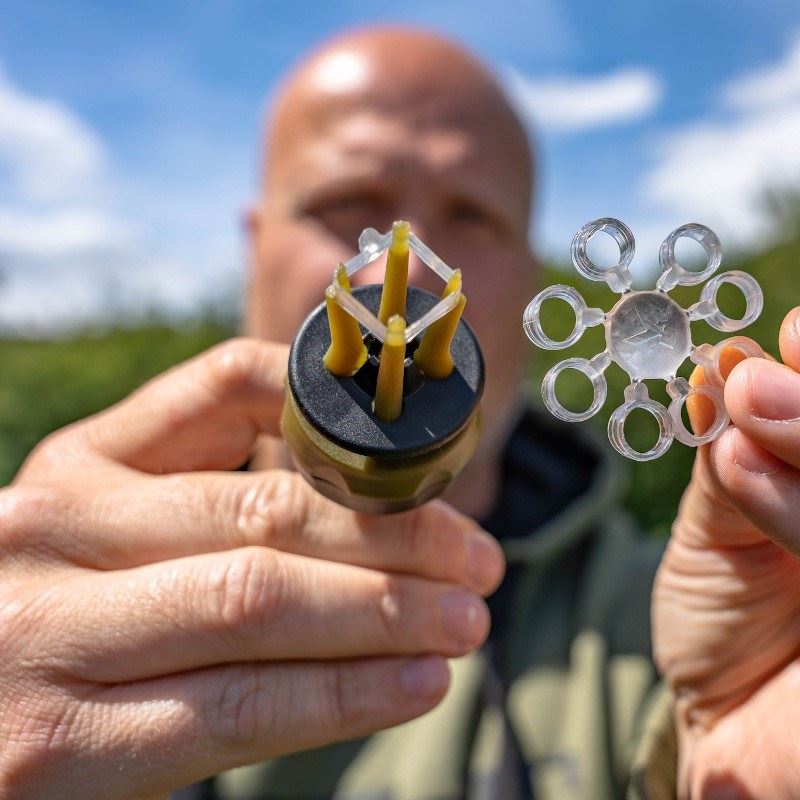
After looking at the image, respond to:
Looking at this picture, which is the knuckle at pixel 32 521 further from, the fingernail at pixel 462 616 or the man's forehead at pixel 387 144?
the man's forehead at pixel 387 144

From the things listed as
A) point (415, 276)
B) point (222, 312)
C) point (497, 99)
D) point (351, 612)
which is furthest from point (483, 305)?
point (222, 312)

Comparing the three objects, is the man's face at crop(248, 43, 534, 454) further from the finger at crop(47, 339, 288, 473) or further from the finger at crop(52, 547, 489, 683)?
the finger at crop(52, 547, 489, 683)

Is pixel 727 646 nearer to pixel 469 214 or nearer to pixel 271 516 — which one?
pixel 271 516

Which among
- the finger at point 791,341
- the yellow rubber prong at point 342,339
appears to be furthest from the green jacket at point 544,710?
the yellow rubber prong at point 342,339

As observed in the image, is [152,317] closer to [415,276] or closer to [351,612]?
[415,276]

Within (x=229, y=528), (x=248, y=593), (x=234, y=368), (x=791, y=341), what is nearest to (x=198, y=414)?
(x=234, y=368)

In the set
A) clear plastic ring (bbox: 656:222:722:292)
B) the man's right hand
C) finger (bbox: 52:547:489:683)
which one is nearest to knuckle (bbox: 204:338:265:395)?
the man's right hand

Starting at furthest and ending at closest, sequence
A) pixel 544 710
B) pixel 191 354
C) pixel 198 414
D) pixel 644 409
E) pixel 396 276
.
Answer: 1. pixel 191 354
2. pixel 544 710
3. pixel 198 414
4. pixel 644 409
5. pixel 396 276
